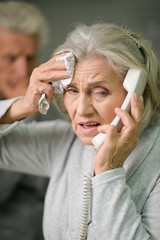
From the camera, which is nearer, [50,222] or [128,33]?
[128,33]

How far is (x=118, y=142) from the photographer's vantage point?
2.74 ft

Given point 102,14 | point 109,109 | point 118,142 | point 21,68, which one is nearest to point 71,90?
point 109,109

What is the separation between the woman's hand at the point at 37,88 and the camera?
946mm

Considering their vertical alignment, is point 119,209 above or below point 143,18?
below

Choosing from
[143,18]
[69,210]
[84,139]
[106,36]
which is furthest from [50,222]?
[143,18]

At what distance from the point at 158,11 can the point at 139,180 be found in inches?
62.1

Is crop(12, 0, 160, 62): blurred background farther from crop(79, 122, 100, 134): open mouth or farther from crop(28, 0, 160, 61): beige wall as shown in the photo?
crop(79, 122, 100, 134): open mouth

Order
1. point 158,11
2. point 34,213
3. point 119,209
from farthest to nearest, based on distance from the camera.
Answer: point 158,11 → point 34,213 → point 119,209

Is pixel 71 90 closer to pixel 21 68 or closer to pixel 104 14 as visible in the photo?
pixel 21 68

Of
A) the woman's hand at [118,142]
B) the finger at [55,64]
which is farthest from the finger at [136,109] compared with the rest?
the finger at [55,64]

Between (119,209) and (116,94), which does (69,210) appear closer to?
(119,209)

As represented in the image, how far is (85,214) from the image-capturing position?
2.93 ft

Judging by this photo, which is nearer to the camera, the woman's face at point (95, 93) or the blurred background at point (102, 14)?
the woman's face at point (95, 93)

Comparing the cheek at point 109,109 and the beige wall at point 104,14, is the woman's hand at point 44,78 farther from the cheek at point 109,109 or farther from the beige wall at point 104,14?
the beige wall at point 104,14
